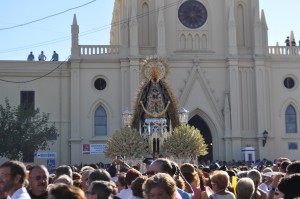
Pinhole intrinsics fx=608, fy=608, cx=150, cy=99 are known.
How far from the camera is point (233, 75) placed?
4431cm

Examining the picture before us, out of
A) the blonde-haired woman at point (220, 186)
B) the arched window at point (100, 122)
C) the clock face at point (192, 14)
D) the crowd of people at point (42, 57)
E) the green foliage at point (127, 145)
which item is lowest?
the blonde-haired woman at point (220, 186)

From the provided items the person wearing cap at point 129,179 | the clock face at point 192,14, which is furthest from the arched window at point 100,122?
the person wearing cap at point 129,179

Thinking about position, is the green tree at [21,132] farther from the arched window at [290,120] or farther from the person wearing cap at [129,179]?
the person wearing cap at [129,179]

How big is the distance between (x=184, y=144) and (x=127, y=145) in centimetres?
253

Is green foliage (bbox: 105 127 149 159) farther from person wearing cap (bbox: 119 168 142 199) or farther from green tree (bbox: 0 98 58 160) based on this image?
person wearing cap (bbox: 119 168 142 199)

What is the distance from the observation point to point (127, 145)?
1064 inches

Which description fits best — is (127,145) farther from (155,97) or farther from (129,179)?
(129,179)

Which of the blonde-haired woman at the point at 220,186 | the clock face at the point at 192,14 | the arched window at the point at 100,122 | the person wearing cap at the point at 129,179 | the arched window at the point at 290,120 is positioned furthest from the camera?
the clock face at the point at 192,14

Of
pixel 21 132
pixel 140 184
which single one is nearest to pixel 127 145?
pixel 21 132

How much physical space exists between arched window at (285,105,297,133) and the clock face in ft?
30.5

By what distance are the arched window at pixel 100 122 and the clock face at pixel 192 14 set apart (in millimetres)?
9167

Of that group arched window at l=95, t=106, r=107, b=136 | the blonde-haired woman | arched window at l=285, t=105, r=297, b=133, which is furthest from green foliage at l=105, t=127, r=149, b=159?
arched window at l=285, t=105, r=297, b=133

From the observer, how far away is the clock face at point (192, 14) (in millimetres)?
46094

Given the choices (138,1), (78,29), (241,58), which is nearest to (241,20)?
(241,58)
